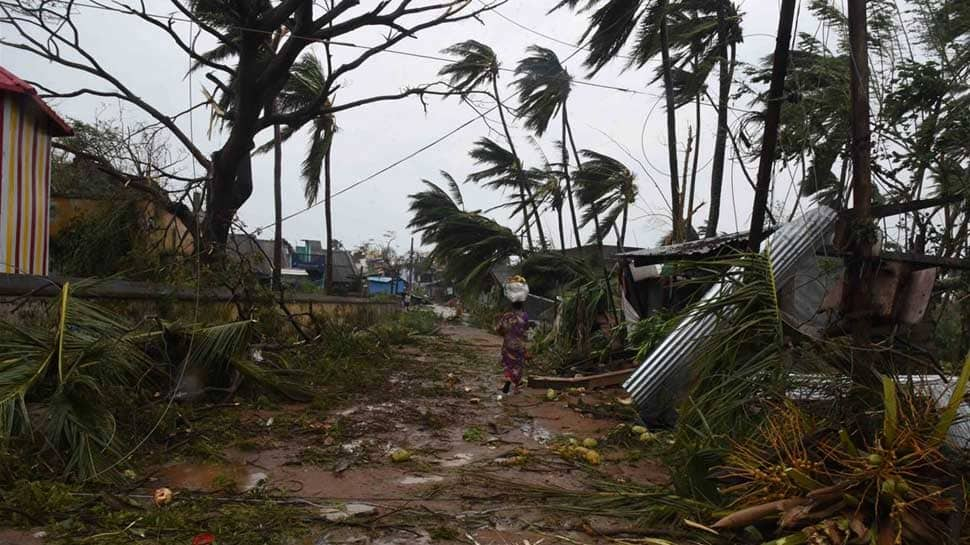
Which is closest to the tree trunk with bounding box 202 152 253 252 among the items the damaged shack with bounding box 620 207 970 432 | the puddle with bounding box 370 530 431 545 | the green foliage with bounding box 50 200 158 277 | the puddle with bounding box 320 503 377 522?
the green foliage with bounding box 50 200 158 277

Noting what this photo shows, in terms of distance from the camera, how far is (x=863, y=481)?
2621mm

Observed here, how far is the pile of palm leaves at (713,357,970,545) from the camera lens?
252 centimetres

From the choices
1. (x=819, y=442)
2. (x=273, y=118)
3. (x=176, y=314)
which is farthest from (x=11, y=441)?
(x=273, y=118)

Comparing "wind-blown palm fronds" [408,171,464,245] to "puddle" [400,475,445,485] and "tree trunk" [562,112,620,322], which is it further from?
"puddle" [400,475,445,485]

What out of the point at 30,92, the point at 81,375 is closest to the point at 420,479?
the point at 81,375

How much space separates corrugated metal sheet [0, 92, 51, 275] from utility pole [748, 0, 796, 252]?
7.26 metres

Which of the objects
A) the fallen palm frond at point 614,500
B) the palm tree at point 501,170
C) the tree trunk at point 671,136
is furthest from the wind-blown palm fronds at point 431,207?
the fallen palm frond at point 614,500

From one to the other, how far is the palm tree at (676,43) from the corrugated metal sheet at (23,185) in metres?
7.87

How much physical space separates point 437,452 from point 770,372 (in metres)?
2.42

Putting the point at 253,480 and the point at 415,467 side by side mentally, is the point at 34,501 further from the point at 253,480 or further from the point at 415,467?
the point at 415,467

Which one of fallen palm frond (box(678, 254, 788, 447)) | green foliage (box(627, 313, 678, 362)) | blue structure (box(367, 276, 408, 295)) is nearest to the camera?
fallen palm frond (box(678, 254, 788, 447))

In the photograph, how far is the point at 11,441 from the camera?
365 centimetres

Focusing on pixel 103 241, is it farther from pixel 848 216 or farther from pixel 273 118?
pixel 848 216

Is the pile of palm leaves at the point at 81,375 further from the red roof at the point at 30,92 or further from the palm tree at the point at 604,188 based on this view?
the palm tree at the point at 604,188
